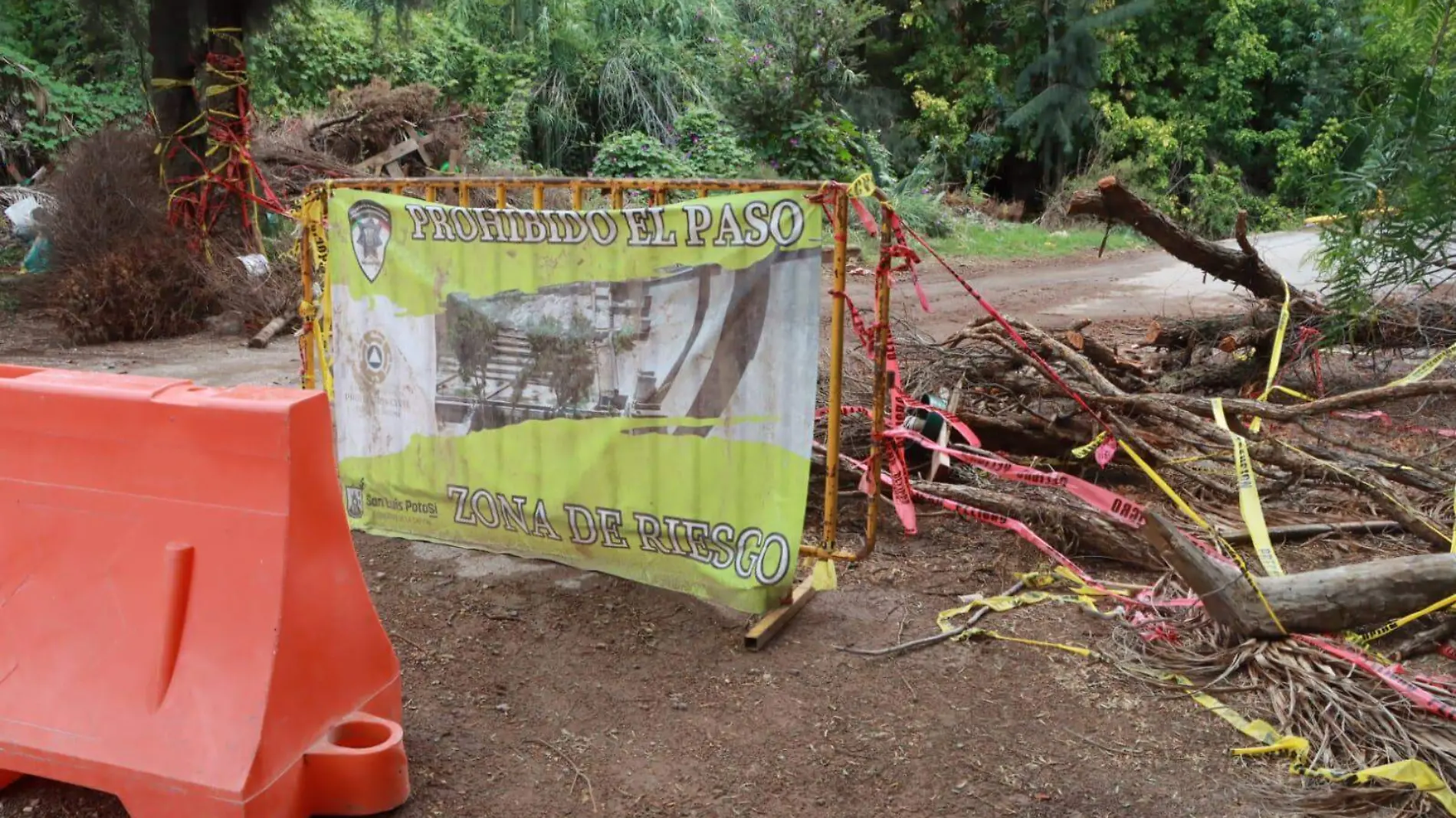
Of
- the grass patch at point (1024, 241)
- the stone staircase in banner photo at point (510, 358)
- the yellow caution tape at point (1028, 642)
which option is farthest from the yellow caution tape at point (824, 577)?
the grass patch at point (1024, 241)

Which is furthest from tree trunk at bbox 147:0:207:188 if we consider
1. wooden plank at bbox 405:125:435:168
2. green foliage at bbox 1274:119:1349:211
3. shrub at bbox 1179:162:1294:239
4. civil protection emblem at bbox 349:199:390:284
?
green foliage at bbox 1274:119:1349:211

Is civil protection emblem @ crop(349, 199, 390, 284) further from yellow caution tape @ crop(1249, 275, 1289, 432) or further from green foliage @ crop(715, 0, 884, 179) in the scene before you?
green foliage @ crop(715, 0, 884, 179)

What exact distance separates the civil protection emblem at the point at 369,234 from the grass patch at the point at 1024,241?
1599 centimetres

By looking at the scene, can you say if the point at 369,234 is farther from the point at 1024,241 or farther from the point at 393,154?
the point at 1024,241

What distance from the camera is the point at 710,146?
19469mm

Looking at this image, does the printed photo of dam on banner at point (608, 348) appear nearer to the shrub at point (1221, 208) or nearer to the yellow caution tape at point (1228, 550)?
the yellow caution tape at point (1228, 550)

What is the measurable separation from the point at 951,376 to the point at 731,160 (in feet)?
42.4

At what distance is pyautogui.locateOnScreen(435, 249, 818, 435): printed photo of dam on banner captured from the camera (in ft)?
14.6

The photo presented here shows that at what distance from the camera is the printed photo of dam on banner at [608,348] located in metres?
4.45

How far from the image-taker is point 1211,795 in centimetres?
338

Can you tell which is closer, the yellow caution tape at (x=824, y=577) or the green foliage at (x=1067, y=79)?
the yellow caution tape at (x=824, y=577)

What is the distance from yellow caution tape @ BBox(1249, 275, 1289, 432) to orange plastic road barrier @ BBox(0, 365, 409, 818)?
4702 mm

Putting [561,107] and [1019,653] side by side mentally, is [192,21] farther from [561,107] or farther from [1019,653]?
[1019,653]

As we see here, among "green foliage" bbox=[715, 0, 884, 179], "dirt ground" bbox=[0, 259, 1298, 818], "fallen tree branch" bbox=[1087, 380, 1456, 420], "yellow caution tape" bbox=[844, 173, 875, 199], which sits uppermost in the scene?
"green foliage" bbox=[715, 0, 884, 179]
